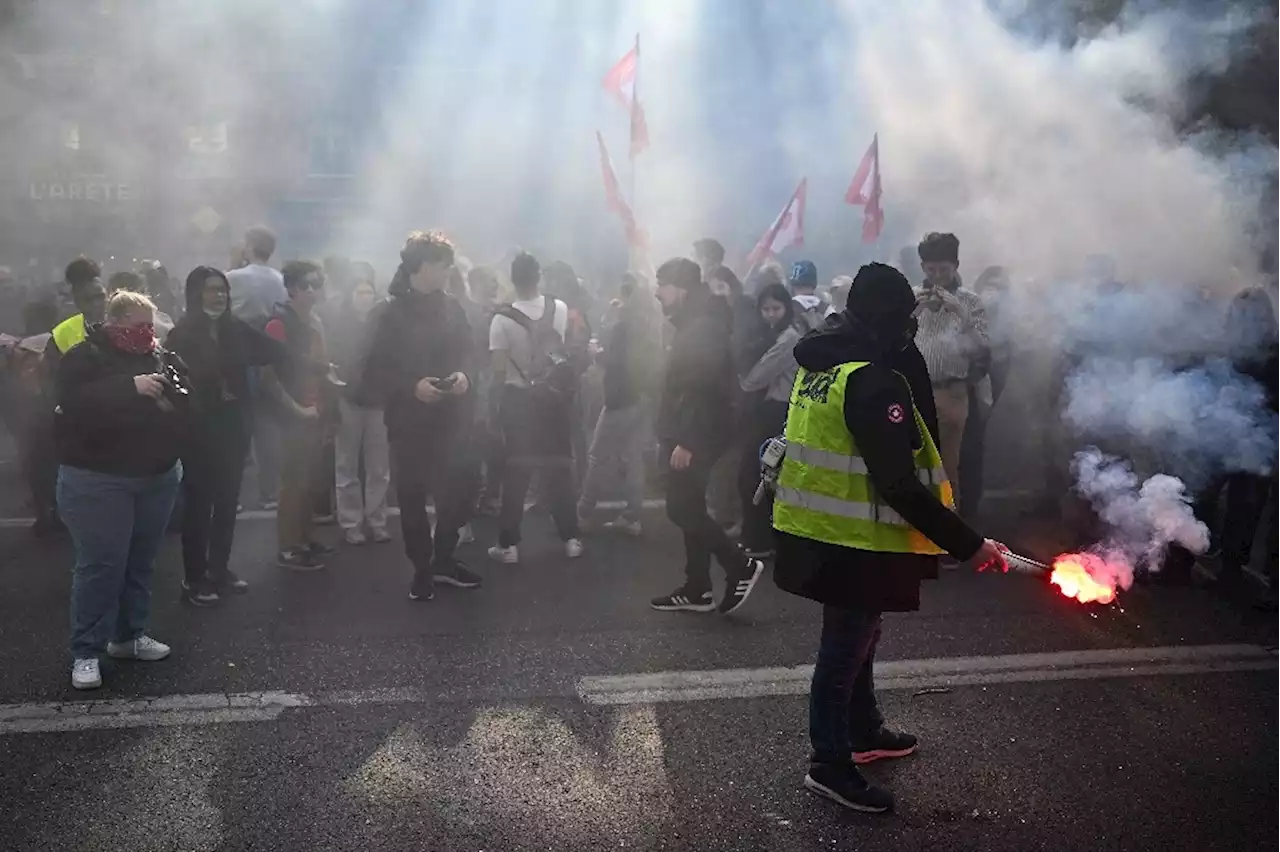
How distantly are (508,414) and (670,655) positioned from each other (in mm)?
1963

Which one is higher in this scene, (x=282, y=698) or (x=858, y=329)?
(x=858, y=329)

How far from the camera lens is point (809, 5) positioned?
11828mm

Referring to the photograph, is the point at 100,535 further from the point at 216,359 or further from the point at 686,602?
the point at 686,602

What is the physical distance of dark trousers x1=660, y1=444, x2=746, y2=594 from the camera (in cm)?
510

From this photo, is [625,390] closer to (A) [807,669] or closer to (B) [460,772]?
(A) [807,669]

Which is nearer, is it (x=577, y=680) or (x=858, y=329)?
(x=858, y=329)

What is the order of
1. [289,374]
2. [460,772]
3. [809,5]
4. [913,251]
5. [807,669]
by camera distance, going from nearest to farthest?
[460,772] → [807,669] → [289,374] → [913,251] → [809,5]

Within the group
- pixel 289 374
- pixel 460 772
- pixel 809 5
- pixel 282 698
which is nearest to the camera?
pixel 460 772

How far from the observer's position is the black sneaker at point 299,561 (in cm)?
588

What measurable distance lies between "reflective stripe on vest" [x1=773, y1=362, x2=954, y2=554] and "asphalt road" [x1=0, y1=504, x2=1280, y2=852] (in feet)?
2.76

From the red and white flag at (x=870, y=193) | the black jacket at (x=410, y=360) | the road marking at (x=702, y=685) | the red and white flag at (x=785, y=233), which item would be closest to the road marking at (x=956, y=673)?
the road marking at (x=702, y=685)

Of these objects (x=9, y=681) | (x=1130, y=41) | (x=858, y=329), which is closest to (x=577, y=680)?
(x=858, y=329)

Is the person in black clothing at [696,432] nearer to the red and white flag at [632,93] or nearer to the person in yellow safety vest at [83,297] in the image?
the person in yellow safety vest at [83,297]

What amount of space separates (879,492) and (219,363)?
11.3 feet
